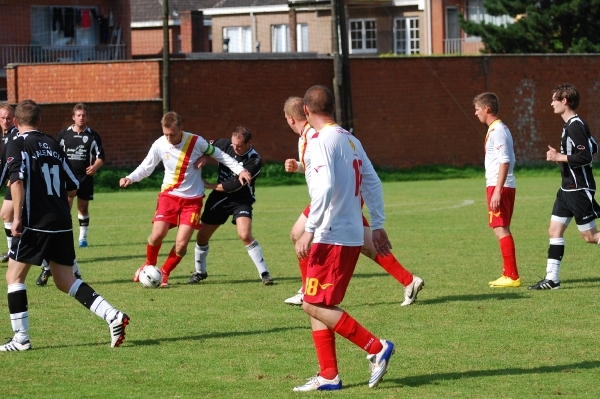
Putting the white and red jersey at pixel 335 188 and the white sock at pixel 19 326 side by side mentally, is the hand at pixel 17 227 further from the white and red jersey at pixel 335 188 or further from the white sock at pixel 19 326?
the white and red jersey at pixel 335 188

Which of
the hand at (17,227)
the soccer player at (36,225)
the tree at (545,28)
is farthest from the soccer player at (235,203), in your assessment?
the tree at (545,28)

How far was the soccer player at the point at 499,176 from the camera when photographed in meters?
10.9

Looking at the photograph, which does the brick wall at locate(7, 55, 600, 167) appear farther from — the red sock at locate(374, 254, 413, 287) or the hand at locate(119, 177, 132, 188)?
the red sock at locate(374, 254, 413, 287)

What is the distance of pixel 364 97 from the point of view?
3259 cm

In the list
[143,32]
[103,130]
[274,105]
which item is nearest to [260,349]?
[103,130]

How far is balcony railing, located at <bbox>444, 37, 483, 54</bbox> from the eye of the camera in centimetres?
5356

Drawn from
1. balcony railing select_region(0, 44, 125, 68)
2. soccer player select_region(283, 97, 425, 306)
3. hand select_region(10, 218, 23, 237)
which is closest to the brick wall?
balcony railing select_region(0, 44, 125, 68)

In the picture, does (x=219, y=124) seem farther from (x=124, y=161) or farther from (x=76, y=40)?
(x=76, y=40)

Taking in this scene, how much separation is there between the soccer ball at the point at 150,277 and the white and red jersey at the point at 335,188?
4913 millimetres

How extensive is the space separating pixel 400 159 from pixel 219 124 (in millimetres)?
6263

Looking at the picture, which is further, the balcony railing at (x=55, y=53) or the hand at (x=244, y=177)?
the balcony railing at (x=55, y=53)

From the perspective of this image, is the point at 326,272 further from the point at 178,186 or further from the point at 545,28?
the point at 545,28

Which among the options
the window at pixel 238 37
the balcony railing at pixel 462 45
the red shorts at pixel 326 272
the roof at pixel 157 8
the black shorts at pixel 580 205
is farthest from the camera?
the window at pixel 238 37

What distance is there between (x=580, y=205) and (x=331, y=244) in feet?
15.4
